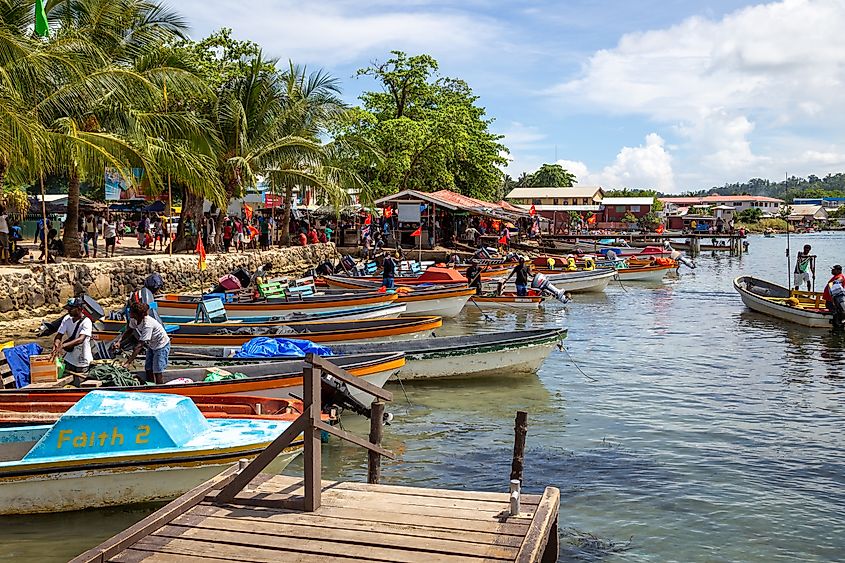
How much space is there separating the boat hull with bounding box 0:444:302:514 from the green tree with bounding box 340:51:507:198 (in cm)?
3233

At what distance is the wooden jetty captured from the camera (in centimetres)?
525

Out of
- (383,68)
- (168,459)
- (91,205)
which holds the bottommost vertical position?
(168,459)

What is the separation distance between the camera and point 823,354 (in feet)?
65.2

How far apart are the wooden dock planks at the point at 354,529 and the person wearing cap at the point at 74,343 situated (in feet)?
20.0

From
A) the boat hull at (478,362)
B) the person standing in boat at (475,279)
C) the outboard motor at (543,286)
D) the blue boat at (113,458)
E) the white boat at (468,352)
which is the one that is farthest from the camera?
the outboard motor at (543,286)

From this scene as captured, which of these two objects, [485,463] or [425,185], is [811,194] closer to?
[425,185]

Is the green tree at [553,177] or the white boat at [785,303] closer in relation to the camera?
the white boat at [785,303]

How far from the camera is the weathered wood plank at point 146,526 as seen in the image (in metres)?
5.20

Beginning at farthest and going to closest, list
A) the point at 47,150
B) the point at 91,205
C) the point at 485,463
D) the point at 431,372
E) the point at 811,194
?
the point at 811,194
the point at 91,205
the point at 47,150
the point at 431,372
the point at 485,463

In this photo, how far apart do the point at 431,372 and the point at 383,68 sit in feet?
114

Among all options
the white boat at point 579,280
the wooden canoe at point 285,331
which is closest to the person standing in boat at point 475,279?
the white boat at point 579,280

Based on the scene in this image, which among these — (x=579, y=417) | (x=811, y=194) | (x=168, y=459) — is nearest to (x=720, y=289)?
(x=579, y=417)

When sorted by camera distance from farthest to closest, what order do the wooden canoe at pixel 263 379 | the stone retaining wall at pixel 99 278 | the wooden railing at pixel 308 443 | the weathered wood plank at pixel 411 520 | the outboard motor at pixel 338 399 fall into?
the stone retaining wall at pixel 99 278
the wooden canoe at pixel 263 379
the outboard motor at pixel 338 399
the wooden railing at pixel 308 443
the weathered wood plank at pixel 411 520

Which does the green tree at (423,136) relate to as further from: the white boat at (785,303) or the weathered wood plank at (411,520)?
the weathered wood plank at (411,520)
